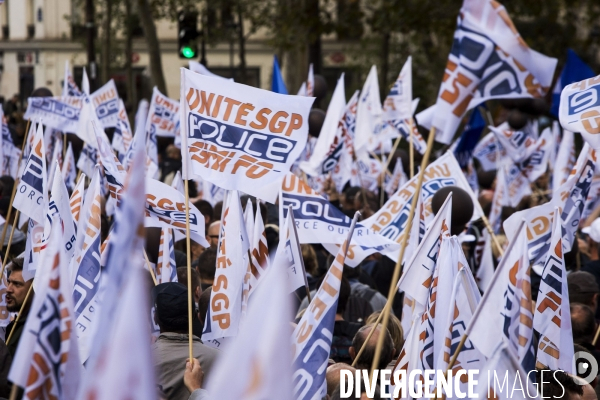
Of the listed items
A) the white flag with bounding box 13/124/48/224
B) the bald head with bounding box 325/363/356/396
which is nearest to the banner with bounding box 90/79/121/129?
the white flag with bounding box 13/124/48/224

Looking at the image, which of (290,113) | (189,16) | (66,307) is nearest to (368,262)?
(290,113)

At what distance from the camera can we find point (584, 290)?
606cm

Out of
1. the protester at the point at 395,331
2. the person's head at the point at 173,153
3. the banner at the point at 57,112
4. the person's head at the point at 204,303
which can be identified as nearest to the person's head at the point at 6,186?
the banner at the point at 57,112

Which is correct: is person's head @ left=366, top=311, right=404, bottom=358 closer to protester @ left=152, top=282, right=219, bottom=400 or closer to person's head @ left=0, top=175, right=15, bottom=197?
protester @ left=152, top=282, right=219, bottom=400

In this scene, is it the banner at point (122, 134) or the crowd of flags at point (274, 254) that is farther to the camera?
the banner at point (122, 134)

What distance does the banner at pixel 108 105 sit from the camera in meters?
11.1

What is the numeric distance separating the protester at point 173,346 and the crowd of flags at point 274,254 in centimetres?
34

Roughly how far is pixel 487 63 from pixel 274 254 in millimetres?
1889

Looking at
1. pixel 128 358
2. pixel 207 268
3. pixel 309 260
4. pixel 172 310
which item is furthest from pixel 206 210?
pixel 128 358

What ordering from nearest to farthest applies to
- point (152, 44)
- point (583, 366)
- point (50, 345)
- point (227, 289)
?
point (50, 345), point (583, 366), point (227, 289), point (152, 44)

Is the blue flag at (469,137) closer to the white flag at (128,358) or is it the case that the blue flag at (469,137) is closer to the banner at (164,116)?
the banner at (164,116)

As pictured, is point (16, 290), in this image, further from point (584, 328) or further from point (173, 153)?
point (173, 153)

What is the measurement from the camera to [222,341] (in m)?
5.50

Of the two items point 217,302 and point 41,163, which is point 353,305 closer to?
point 217,302
